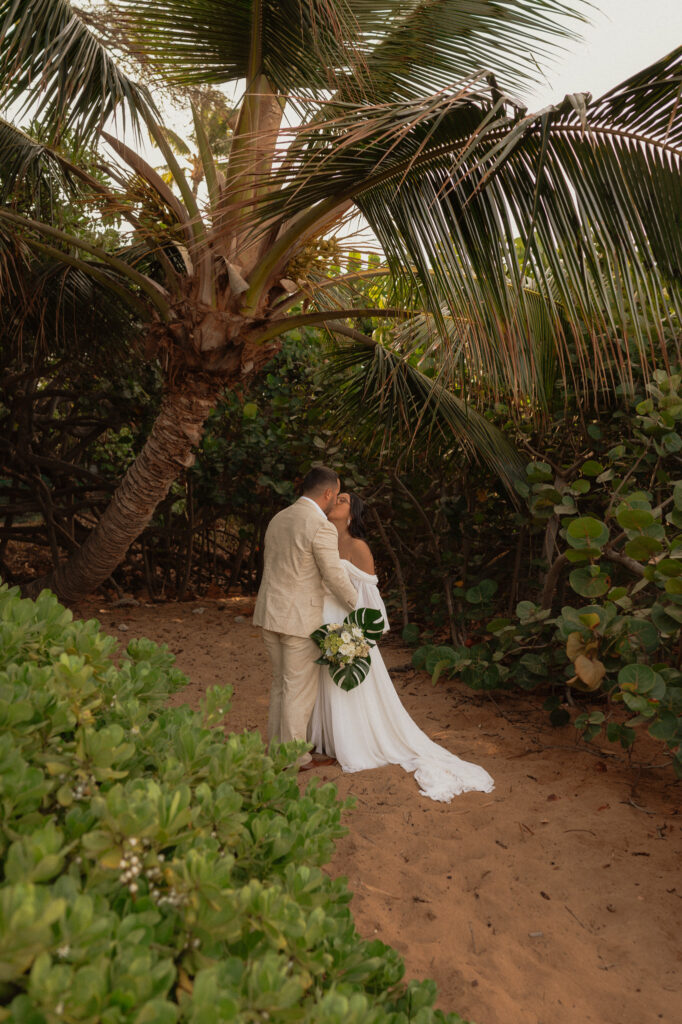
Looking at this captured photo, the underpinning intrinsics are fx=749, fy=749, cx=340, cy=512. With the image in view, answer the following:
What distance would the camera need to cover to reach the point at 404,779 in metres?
4.33

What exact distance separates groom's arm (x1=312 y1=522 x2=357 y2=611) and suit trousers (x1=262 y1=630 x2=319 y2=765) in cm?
38

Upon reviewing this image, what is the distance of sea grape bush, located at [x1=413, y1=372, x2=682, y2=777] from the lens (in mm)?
3543

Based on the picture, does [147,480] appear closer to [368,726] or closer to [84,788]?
[368,726]

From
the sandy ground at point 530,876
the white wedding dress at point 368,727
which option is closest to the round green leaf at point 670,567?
the sandy ground at point 530,876

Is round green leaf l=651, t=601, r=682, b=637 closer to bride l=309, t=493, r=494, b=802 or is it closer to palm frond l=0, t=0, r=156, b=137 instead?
bride l=309, t=493, r=494, b=802

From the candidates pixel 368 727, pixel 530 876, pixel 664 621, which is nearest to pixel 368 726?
pixel 368 727

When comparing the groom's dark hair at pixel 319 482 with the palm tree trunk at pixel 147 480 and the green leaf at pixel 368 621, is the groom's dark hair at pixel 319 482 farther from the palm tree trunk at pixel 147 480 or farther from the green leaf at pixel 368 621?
the palm tree trunk at pixel 147 480

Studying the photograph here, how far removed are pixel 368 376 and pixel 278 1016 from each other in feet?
17.1

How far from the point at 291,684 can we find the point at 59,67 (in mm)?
3986

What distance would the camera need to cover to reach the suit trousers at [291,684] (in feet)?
14.7

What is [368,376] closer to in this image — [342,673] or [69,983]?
[342,673]

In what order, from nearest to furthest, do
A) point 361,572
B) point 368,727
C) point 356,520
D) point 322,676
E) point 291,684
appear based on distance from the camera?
point 291,684 → point 368,727 → point 322,676 → point 361,572 → point 356,520

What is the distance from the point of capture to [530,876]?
3.34 m

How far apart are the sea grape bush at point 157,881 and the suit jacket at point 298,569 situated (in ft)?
9.07
